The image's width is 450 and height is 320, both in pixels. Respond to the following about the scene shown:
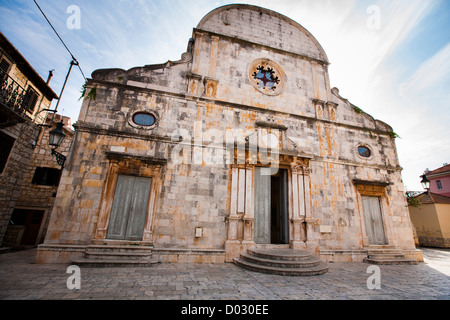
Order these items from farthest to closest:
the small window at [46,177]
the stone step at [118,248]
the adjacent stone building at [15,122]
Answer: the small window at [46,177]
the adjacent stone building at [15,122]
the stone step at [118,248]

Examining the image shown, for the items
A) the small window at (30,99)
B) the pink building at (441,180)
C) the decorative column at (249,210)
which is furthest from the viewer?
the pink building at (441,180)

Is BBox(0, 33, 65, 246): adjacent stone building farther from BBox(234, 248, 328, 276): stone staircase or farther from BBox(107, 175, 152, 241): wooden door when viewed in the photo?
BBox(234, 248, 328, 276): stone staircase

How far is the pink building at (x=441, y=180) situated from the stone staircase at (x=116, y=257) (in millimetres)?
32936

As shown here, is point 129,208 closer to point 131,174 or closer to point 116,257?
point 131,174

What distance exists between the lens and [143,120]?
846 cm

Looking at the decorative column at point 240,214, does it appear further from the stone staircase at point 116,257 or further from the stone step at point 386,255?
the stone step at point 386,255

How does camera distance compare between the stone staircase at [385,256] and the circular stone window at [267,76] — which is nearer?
the stone staircase at [385,256]

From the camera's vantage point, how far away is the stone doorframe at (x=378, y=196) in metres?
9.52

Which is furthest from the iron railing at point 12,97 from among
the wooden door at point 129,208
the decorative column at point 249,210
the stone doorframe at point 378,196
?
the stone doorframe at point 378,196

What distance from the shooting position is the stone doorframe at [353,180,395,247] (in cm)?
952

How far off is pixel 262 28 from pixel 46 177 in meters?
15.5

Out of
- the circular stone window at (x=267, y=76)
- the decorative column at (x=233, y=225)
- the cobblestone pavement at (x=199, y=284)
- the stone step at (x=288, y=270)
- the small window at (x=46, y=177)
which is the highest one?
the circular stone window at (x=267, y=76)

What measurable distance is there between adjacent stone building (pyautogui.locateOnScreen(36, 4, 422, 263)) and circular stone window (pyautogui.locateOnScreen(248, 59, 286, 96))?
0.07m
